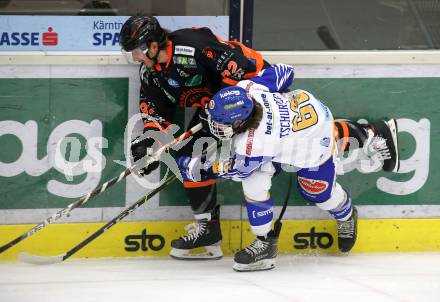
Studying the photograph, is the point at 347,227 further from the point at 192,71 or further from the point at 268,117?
the point at 192,71

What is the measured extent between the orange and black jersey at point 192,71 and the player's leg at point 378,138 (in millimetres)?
589

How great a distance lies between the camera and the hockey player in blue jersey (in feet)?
13.6

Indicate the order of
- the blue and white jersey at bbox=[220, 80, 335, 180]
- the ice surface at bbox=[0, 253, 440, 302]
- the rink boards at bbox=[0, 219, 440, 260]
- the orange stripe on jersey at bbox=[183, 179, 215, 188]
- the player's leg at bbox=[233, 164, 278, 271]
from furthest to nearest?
the rink boards at bbox=[0, 219, 440, 260] → the orange stripe on jersey at bbox=[183, 179, 215, 188] → the player's leg at bbox=[233, 164, 278, 271] → the blue and white jersey at bbox=[220, 80, 335, 180] → the ice surface at bbox=[0, 253, 440, 302]

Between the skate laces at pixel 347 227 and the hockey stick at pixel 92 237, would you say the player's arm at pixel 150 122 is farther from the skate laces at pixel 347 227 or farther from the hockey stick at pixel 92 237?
the skate laces at pixel 347 227

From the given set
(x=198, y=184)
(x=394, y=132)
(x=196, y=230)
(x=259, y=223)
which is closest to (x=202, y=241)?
(x=196, y=230)

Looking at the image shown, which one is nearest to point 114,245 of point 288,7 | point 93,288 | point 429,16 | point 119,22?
point 93,288

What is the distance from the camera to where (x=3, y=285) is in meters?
3.98

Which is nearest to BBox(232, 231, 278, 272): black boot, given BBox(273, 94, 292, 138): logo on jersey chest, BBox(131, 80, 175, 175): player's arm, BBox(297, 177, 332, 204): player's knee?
BBox(297, 177, 332, 204): player's knee

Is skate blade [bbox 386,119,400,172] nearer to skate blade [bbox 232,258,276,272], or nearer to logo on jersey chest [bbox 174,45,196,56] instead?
skate blade [bbox 232,258,276,272]

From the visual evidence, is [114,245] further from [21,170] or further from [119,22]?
[119,22]

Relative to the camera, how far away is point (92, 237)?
4.52 metres

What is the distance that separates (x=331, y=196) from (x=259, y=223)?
0.43m

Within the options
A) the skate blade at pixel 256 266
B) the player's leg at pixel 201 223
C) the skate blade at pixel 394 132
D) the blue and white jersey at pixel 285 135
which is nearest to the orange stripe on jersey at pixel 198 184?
the player's leg at pixel 201 223

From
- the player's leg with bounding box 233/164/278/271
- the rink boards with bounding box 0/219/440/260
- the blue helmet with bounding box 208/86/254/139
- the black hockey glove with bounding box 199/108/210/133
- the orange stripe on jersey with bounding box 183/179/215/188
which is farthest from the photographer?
the rink boards with bounding box 0/219/440/260
